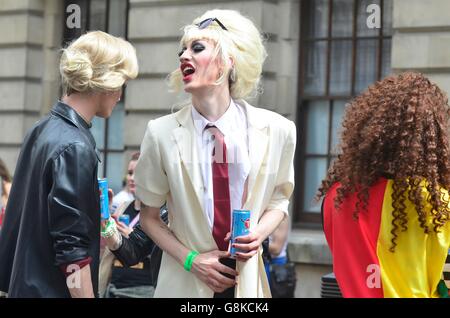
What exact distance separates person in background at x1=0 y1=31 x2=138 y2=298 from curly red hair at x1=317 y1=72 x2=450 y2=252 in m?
1.02

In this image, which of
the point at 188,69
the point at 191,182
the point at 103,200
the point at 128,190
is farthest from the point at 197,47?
the point at 128,190

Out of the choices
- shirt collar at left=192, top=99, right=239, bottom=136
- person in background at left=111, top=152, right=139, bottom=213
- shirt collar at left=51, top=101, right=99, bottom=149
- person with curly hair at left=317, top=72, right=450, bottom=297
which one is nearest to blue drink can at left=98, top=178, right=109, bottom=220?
shirt collar at left=51, top=101, right=99, bottom=149

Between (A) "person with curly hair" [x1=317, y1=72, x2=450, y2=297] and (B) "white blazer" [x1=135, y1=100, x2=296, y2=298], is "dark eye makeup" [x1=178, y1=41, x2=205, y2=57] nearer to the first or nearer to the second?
(B) "white blazer" [x1=135, y1=100, x2=296, y2=298]

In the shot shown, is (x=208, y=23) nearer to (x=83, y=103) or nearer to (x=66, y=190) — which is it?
(x=83, y=103)

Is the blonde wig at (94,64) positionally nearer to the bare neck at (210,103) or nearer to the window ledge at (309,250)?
the bare neck at (210,103)

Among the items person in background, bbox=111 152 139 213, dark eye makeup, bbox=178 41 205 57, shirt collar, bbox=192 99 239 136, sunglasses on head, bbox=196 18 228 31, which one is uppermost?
sunglasses on head, bbox=196 18 228 31

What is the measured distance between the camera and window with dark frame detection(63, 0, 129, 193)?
1366 centimetres

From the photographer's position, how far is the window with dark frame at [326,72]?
11836 millimetres

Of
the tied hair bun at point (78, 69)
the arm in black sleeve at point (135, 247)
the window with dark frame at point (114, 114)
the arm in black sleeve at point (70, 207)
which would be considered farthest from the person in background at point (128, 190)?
the arm in black sleeve at point (70, 207)

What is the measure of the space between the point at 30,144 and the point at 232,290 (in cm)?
105

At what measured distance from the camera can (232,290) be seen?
432cm

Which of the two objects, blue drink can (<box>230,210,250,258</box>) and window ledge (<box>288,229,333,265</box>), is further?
window ledge (<box>288,229,333,265</box>)
